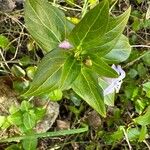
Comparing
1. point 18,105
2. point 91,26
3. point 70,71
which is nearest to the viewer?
point 91,26

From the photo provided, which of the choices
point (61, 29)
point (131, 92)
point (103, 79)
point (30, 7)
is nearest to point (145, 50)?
point (131, 92)

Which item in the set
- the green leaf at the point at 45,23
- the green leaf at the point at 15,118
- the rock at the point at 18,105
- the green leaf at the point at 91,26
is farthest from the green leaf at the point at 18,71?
the green leaf at the point at 91,26

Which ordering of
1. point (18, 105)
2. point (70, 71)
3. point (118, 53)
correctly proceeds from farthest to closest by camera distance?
point (18, 105) → point (118, 53) → point (70, 71)

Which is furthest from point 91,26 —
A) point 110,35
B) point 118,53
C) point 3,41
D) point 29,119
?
point 3,41

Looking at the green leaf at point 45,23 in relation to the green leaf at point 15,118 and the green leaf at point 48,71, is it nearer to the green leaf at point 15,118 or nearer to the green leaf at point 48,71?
the green leaf at point 48,71

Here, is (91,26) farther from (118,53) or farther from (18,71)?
(18,71)

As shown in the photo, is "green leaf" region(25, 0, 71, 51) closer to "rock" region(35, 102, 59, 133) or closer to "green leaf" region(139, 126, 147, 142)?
"rock" region(35, 102, 59, 133)
